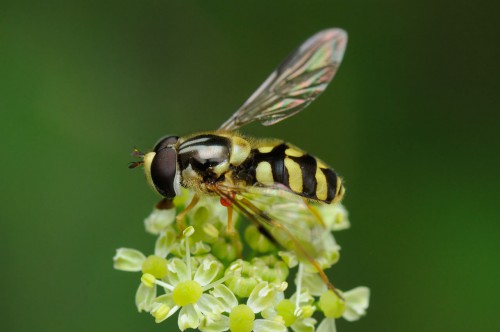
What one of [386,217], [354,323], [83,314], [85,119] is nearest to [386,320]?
[354,323]

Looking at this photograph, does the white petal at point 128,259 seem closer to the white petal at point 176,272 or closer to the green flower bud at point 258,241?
the white petal at point 176,272

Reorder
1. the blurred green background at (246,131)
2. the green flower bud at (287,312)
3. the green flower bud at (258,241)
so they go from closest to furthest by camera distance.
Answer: the green flower bud at (287,312) < the green flower bud at (258,241) < the blurred green background at (246,131)

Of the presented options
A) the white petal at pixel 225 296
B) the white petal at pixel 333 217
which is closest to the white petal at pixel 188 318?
the white petal at pixel 225 296

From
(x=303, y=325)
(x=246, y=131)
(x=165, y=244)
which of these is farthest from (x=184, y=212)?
(x=246, y=131)

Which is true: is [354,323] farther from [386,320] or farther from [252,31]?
[252,31]

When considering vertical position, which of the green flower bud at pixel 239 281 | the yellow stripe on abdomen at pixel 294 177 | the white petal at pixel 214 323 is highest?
the yellow stripe on abdomen at pixel 294 177

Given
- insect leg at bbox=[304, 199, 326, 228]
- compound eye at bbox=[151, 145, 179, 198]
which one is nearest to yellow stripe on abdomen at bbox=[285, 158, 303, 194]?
insect leg at bbox=[304, 199, 326, 228]
